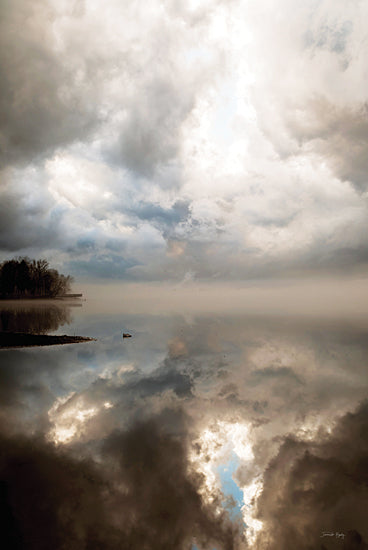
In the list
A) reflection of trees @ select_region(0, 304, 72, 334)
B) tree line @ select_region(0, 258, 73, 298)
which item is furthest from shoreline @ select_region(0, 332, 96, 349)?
tree line @ select_region(0, 258, 73, 298)

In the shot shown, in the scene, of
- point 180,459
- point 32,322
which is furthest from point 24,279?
point 180,459

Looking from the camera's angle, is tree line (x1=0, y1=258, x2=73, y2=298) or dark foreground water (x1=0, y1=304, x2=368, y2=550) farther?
tree line (x1=0, y1=258, x2=73, y2=298)

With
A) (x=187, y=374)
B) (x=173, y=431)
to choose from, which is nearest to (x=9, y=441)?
(x=173, y=431)

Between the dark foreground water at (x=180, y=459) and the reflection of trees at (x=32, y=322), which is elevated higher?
the reflection of trees at (x=32, y=322)

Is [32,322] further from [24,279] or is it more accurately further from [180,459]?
[24,279]

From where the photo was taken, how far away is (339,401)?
17.2 metres

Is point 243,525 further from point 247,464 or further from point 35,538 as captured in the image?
point 35,538

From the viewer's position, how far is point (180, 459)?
10.7 m

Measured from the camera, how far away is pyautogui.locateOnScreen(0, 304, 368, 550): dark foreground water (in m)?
7.33

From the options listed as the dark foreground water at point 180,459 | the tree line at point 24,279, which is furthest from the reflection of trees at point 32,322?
the tree line at point 24,279

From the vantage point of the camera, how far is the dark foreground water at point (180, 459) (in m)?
7.33

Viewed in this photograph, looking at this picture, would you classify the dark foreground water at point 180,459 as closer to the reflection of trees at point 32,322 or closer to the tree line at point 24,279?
the reflection of trees at point 32,322

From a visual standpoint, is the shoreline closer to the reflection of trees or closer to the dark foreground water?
the reflection of trees

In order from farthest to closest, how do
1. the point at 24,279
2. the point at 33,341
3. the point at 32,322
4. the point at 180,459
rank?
the point at 24,279, the point at 32,322, the point at 33,341, the point at 180,459
